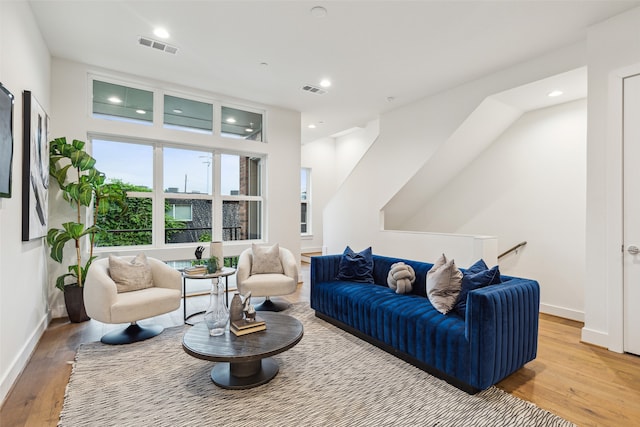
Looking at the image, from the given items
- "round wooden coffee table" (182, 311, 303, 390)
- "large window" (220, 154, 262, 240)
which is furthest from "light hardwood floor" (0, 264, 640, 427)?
"large window" (220, 154, 262, 240)

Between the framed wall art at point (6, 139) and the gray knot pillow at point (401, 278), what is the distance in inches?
130

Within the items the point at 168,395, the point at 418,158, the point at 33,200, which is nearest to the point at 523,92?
the point at 418,158

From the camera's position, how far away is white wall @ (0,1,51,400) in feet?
7.56

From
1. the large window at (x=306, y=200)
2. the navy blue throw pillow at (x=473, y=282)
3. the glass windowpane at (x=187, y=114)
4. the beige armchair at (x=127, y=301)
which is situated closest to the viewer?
the navy blue throw pillow at (x=473, y=282)

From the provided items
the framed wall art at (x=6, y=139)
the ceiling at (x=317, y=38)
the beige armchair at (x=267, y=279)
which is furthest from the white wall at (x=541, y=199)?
the framed wall art at (x=6, y=139)

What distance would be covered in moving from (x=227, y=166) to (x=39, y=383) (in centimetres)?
363

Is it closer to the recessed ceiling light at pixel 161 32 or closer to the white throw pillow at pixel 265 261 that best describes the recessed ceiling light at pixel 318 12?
the recessed ceiling light at pixel 161 32

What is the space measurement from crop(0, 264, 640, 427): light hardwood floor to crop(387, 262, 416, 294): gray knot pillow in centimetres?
112

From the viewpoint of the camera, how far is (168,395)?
2227 mm

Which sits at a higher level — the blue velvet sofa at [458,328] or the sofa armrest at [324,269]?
the sofa armrest at [324,269]

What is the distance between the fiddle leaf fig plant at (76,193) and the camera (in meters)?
3.56

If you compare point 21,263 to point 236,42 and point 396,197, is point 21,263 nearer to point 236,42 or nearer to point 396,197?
point 236,42

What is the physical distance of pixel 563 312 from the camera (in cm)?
407

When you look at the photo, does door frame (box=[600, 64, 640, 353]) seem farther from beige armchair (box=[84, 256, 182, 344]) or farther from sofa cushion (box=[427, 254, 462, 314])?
beige armchair (box=[84, 256, 182, 344])
